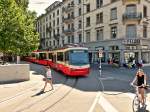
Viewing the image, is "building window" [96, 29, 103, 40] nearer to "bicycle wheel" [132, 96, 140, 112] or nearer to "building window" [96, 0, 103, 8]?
"building window" [96, 0, 103, 8]

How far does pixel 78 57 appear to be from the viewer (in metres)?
25.3

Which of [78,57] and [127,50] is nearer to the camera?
[78,57]

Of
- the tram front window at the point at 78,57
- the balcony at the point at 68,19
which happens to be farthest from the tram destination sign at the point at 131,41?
the balcony at the point at 68,19

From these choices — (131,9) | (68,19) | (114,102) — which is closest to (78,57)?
(114,102)

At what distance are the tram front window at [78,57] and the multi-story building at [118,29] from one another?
795 inches

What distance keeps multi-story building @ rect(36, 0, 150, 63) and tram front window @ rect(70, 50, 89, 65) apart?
20.2 metres

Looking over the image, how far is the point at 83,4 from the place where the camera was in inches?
2254

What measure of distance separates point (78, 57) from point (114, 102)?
12.1 meters

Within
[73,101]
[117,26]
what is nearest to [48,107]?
[73,101]

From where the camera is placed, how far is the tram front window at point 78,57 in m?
25.2

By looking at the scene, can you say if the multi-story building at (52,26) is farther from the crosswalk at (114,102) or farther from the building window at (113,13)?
the crosswalk at (114,102)

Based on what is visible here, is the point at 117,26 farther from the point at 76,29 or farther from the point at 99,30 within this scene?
the point at 76,29

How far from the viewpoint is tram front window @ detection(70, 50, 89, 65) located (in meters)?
25.2

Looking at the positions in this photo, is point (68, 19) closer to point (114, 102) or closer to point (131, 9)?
point (131, 9)
